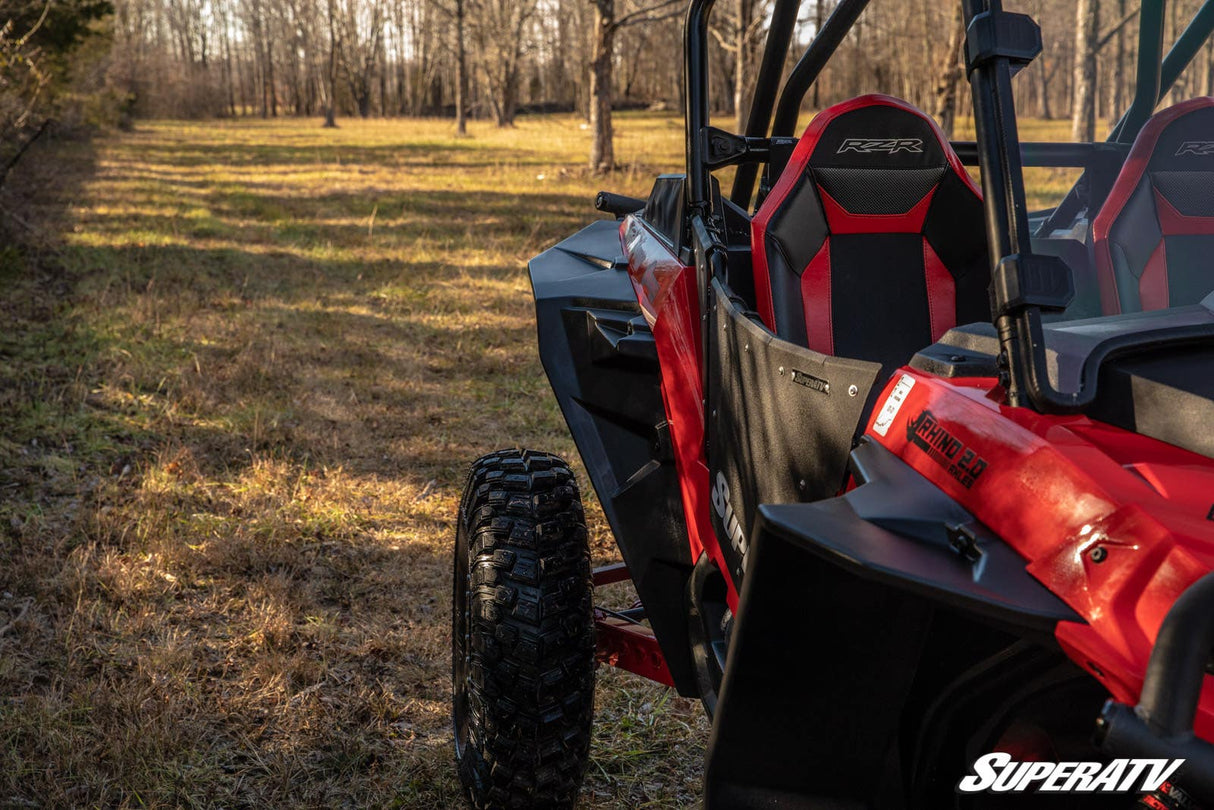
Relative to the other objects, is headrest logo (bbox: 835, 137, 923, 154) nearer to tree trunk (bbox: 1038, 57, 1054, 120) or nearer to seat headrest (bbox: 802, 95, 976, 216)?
seat headrest (bbox: 802, 95, 976, 216)

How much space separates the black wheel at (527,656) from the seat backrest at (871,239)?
27.4 inches

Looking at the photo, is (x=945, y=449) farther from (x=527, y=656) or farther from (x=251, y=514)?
(x=251, y=514)

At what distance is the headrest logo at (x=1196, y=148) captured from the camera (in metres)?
2.26

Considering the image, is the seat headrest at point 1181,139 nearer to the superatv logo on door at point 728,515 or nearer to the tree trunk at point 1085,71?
the superatv logo on door at point 728,515

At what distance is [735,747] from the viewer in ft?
4.93

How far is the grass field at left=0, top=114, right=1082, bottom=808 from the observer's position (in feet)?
8.88

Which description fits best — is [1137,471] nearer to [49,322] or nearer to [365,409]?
[365,409]

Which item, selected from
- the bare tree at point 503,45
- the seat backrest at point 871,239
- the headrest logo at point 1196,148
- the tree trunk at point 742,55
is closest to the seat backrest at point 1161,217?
the headrest logo at point 1196,148

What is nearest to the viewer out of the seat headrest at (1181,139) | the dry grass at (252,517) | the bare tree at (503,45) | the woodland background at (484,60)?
the seat headrest at (1181,139)

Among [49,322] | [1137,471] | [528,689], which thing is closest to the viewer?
[1137,471]

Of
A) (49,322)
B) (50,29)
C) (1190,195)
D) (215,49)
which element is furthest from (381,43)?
(1190,195)

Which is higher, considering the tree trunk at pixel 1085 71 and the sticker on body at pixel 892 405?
the tree trunk at pixel 1085 71

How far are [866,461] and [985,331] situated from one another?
0.85ft

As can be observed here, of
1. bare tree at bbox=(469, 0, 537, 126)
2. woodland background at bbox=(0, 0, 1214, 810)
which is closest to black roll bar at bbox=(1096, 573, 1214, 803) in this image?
woodland background at bbox=(0, 0, 1214, 810)
